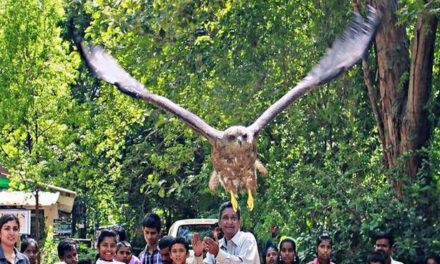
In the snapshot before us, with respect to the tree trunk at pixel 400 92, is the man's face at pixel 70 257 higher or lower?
lower

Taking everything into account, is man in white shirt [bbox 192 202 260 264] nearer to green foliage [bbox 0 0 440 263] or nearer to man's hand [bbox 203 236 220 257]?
man's hand [bbox 203 236 220 257]

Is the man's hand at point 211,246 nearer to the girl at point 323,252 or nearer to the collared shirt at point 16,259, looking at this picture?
the collared shirt at point 16,259

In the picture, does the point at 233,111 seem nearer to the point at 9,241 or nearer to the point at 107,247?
the point at 107,247

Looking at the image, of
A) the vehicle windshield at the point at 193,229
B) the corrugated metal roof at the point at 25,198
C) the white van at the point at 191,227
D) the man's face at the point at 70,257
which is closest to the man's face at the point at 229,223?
the man's face at the point at 70,257

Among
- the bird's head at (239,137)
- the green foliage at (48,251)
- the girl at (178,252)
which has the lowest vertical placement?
the girl at (178,252)

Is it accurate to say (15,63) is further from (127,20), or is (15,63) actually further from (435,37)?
(435,37)

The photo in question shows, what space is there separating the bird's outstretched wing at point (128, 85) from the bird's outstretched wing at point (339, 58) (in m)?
0.46

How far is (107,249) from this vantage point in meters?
11.5

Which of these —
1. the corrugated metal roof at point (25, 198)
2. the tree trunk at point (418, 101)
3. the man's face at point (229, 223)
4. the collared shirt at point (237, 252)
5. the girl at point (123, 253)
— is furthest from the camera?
the corrugated metal roof at point (25, 198)

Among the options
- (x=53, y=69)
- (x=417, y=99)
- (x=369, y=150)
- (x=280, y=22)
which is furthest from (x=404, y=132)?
(x=53, y=69)

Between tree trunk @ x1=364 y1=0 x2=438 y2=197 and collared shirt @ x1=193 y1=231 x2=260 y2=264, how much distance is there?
576cm

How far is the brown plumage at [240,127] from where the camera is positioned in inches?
473

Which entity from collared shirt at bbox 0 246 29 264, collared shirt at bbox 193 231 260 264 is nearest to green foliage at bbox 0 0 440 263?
collared shirt at bbox 193 231 260 264

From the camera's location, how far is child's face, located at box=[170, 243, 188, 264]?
1105 cm
